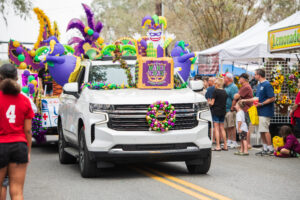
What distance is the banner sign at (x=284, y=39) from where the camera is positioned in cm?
1312

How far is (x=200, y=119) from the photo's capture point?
353 inches

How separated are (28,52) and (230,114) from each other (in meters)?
6.29

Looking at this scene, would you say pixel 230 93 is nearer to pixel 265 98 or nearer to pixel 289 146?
pixel 265 98

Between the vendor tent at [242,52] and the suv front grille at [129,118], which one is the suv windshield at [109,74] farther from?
the vendor tent at [242,52]

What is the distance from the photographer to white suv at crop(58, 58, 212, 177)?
27.9ft

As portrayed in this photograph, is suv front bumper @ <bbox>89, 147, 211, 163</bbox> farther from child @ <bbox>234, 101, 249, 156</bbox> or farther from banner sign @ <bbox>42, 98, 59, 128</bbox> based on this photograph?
banner sign @ <bbox>42, 98, 59, 128</bbox>

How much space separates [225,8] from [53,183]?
27.3 meters

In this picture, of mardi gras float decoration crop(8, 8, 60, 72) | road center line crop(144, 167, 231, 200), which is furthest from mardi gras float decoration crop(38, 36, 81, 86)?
road center line crop(144, 167, 231, 200)

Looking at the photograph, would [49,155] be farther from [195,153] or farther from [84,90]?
[195,153]

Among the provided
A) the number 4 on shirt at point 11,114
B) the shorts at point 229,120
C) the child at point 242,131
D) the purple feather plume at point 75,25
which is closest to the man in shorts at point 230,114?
the shorts at point 229,120

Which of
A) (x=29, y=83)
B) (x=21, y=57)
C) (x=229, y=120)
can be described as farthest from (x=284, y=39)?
(x=21, y=57)

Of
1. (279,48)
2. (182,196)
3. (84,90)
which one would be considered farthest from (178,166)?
(279,48)

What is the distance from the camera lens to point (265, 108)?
41.3ft

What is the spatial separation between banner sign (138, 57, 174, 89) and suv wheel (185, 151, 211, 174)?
5.04ft
